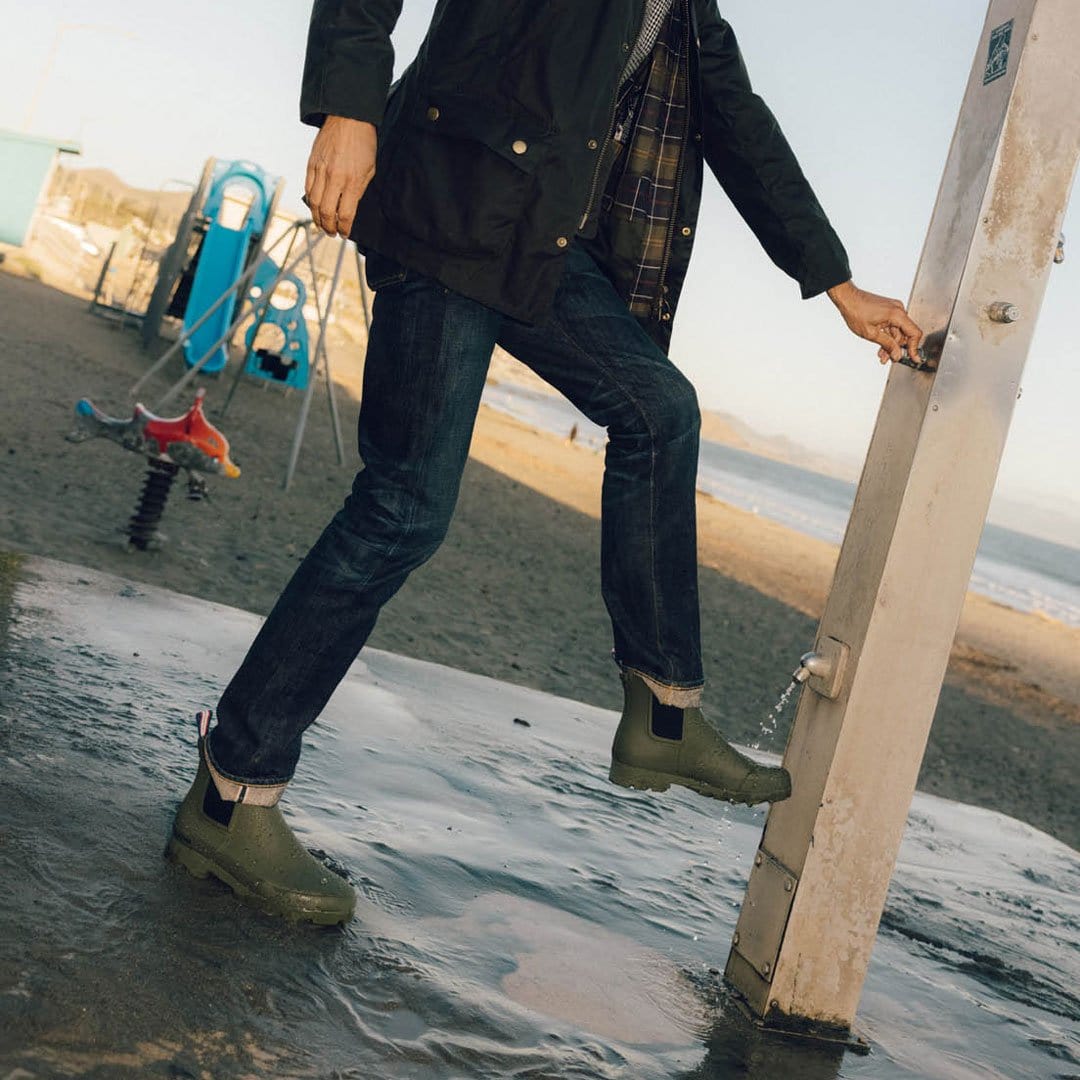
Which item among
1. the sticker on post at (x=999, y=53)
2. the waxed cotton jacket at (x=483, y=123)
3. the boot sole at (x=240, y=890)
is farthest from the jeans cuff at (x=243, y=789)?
the sticker on post at (x=999, y=53)

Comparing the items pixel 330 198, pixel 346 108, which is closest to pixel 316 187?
pixel 330 198

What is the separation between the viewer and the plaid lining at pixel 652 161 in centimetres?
244

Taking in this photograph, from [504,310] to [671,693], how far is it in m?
0.78

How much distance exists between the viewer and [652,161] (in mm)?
2455

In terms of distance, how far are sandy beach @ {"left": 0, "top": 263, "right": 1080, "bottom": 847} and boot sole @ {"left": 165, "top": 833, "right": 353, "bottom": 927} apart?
0.98 m

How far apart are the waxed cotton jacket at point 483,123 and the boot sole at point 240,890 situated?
3.48 feet

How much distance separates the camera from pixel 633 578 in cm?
240

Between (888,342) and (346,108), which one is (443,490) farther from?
(888,342)

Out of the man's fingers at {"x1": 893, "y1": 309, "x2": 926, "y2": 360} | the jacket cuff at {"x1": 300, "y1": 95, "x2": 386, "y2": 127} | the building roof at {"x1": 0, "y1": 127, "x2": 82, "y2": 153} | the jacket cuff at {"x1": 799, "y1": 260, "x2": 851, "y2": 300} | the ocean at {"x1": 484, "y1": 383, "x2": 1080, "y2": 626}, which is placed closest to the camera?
the jacket cuff at {"x1": 300, "y1": 95, "x2": 386, "y2": 127}

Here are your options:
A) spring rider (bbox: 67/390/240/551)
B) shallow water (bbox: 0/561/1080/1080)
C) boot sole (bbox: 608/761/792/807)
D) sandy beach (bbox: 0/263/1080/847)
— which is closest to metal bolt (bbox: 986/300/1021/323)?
boot sole (bbox: 608/761/792/807)

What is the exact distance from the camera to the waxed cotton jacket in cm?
211

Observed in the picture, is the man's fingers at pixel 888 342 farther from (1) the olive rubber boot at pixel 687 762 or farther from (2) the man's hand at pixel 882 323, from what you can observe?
(1) the olive rubber boot at pixel 687 762

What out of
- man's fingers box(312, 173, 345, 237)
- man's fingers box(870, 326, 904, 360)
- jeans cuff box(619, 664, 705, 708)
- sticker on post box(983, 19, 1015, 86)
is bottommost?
jeans cuff box(619, 664, 705, 708)

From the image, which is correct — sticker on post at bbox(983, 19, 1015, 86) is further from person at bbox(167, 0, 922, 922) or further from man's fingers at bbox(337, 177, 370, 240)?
man's fingers at bbox(337, 177, 370, 240)
